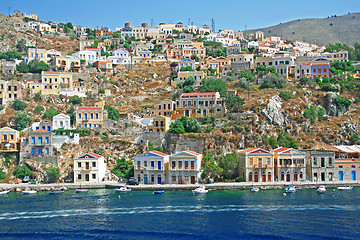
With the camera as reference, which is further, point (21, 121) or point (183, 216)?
point (21, 121)

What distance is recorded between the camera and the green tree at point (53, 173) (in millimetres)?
58509

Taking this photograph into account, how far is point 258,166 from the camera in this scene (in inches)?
2271

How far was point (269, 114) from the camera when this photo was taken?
69812 mm

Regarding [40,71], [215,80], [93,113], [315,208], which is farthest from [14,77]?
[315,208]

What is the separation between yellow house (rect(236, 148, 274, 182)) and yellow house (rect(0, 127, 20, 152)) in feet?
111

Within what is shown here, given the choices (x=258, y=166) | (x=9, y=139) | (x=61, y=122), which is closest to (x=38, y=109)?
(x=61, y=122)

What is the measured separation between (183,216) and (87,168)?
2272 cm

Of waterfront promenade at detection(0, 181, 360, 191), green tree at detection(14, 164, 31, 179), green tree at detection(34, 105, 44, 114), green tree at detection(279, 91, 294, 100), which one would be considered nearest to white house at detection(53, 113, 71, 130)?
green tree at detection(34, 105, 44, 114)

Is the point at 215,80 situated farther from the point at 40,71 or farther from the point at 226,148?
the point at 40,71

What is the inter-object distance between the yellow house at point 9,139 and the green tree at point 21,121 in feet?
15.4

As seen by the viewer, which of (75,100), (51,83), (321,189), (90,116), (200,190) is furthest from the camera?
(51,83)

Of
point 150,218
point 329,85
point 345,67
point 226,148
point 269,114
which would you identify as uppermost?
point 345,67

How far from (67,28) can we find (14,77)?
49358 mm

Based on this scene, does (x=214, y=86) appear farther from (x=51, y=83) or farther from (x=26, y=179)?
(x=26, y=179)
